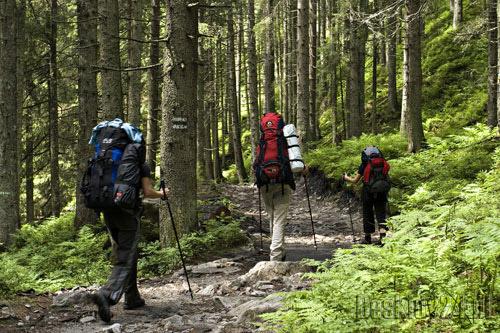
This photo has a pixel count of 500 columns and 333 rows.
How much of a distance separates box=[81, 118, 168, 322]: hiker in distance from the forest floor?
431 mm

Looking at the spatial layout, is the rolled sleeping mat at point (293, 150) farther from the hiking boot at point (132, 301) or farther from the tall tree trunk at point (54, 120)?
the tall tree trunk at point (54, 120)

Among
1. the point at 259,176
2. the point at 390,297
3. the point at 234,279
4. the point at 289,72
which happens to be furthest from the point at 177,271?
the point at 289,72

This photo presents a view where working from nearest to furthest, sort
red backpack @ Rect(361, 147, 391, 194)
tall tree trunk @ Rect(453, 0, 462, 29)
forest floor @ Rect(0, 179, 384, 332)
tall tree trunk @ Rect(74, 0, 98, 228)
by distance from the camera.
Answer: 1. forest floor @ Rect(0, 179, 384, 332)
2. red backpack @ Rect(361, 147, 391, 194)
3. tall tree trunk @ Rect(74, 0, 98, 228)
4. tall tree trunk @ Rect(453, 0, 462, 29)

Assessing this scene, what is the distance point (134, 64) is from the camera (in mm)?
16391

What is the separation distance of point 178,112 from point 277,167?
2275 millimetres

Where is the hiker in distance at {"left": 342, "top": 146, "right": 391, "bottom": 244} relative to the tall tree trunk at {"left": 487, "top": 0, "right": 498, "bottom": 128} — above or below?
below

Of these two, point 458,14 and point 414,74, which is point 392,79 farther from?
point 414,74

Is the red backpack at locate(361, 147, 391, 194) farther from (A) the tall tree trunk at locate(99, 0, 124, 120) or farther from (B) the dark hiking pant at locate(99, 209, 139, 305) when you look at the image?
→ (A) the tall tree trunk at locate(99, 0, 124, 120)

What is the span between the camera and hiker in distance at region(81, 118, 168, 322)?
5.11 meters

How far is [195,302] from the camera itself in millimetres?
6148

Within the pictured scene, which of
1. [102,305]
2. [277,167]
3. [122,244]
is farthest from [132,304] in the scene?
[277,167]

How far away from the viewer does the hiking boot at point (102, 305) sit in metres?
5.02

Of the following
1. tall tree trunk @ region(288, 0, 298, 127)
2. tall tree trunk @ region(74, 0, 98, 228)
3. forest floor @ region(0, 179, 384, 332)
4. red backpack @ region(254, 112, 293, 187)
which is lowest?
forest floor @ region(0, 179, 384, 332)

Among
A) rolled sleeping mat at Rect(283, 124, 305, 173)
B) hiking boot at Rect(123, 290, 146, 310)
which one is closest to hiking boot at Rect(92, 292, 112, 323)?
hiking boot at Rect(123, 290, 146, 310)
